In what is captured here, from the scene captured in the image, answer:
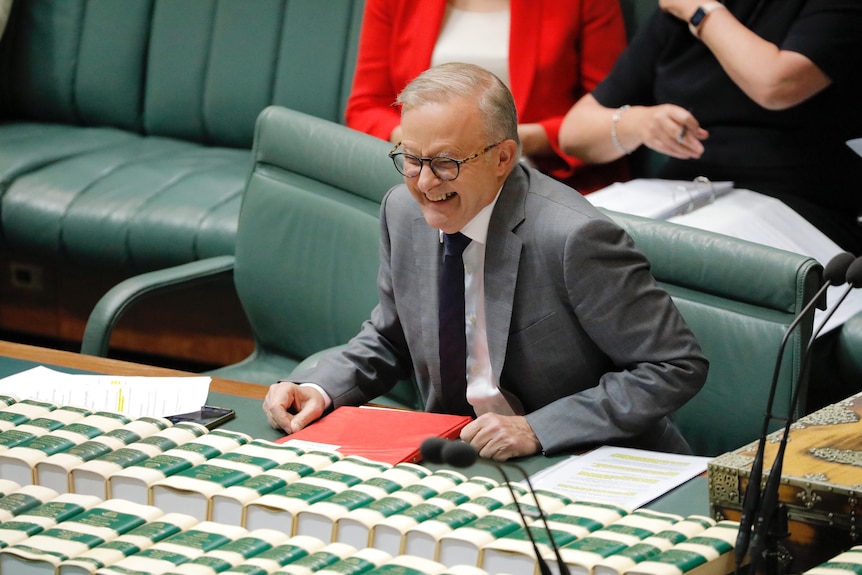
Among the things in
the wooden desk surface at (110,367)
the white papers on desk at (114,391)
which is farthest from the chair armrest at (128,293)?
the white papers on desk at (114,391)

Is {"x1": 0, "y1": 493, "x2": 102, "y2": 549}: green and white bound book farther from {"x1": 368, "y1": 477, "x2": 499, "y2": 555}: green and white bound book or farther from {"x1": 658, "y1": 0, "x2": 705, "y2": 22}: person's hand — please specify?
{"x1": 658, "y1": 0, "x2": 705, "y2": 22}: person's hand

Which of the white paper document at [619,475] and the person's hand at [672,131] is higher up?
the person's hand at [672,131]

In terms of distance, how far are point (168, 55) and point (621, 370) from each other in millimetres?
2586

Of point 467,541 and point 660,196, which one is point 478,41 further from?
point 467,541

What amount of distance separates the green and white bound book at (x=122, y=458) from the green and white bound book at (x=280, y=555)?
27cm

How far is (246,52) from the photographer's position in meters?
3.93

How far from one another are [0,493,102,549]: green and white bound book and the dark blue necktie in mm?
676

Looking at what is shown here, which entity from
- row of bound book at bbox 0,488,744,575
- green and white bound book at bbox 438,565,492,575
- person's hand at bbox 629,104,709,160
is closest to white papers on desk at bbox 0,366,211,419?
row of bound book at bbox 0,488,744,575

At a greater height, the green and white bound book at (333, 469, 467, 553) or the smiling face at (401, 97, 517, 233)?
the smiling face at (401, 97, 517, 233)

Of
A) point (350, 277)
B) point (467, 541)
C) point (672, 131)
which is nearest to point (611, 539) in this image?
point (467, 541)

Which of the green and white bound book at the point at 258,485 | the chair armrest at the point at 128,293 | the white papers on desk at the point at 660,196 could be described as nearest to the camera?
the green and white bound book at the point at 258,485

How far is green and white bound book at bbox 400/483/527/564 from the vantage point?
1.27m

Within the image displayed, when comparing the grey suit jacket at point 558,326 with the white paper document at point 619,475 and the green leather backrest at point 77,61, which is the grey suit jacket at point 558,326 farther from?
the green leather backrest at point 77,61

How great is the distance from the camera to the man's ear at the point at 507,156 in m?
1.84
